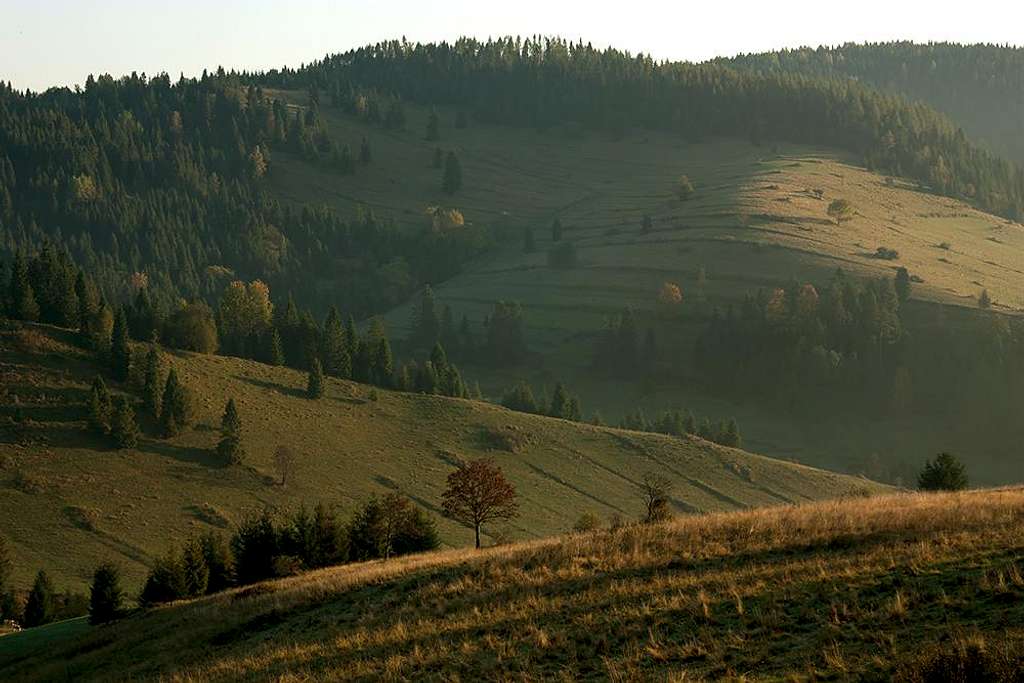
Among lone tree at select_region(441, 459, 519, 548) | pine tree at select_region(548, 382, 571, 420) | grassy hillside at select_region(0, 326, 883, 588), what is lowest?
pine tree at select_region(548, 382, 571, 420)

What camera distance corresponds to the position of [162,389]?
449 feet

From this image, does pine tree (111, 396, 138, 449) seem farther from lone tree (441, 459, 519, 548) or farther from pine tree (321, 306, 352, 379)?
lone tree (441, 459, 519, 548)

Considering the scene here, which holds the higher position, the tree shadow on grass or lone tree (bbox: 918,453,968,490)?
lone tree (bbox: 918,453,968,490)

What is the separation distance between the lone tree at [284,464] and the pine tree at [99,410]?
2056cm

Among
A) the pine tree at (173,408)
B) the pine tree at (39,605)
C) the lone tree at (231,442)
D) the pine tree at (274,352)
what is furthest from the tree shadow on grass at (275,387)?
the pine tree at (39,605)

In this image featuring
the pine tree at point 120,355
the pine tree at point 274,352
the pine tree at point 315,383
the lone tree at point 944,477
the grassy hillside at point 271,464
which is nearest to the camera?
the lone tree at point 944,477

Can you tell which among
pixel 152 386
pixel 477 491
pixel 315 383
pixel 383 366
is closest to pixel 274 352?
pixel 315 383

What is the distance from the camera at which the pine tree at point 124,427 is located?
12712cm

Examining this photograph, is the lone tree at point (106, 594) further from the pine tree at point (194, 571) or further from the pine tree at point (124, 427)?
the pine tree at point (124, 427)

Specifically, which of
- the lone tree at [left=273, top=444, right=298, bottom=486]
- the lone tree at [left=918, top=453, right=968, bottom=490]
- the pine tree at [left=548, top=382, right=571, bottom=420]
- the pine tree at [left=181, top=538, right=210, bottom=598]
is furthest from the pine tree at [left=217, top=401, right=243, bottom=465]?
the lone tree at [left=918, top=453, right=968, bottom=490]

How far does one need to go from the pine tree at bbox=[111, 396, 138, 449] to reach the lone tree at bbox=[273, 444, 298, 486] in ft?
56.2

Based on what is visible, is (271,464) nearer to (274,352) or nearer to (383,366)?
(274,352)

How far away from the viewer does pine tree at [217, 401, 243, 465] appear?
425ft

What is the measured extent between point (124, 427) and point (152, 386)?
9301 mm
